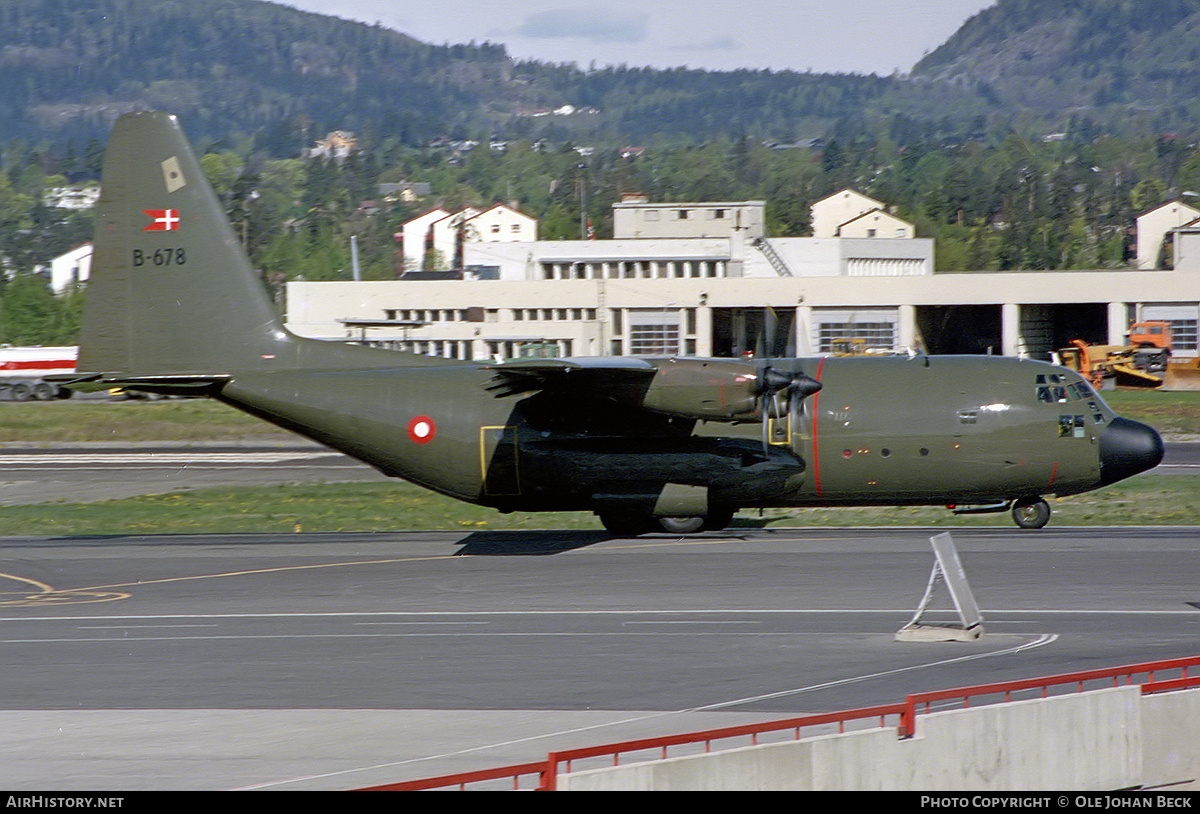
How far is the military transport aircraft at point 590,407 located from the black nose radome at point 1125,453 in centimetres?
4

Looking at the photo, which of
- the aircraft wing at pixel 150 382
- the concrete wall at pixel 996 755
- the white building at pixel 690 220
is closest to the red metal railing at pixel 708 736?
the concrete wall at pixel 996 755

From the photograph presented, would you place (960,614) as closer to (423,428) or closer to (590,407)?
(590,407)

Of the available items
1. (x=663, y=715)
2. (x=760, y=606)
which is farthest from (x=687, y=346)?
(x=663, y=715)

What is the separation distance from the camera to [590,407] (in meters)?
27.5

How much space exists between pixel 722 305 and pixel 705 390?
63116 mm

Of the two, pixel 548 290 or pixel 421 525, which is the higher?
pixel 548 290

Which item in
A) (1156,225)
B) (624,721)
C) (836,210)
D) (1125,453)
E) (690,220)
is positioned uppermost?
(836,210)

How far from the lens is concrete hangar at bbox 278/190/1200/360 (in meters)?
85.2

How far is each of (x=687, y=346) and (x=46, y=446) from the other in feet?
145

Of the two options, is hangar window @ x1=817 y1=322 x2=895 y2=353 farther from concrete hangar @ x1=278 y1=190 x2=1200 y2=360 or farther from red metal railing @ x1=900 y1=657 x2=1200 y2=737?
red metal railing @ x1=900 y1=657 x2=1200 y2=737

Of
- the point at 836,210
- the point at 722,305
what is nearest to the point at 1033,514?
the point at 722,305

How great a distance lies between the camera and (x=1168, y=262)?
354 ft

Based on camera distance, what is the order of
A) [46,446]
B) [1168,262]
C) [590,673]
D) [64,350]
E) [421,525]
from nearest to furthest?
[590,673]
[421,525]
[46,446]
[64,350]
[1168,262]
